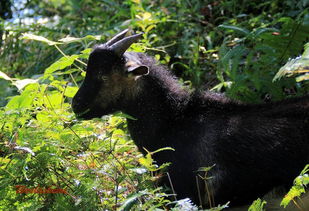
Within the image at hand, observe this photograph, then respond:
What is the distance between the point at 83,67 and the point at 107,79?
2795 mm

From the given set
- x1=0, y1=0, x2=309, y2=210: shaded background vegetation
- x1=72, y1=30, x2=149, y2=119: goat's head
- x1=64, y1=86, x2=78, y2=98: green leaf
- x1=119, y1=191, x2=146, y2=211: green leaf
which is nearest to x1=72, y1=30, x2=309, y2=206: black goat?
x1=72, y1=30, x2=149, y2=119: goat's head

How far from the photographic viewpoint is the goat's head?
6230 millimetres

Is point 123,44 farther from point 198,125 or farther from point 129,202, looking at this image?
point 129,202

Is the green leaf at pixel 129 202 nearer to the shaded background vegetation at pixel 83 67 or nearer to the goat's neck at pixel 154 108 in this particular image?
the shaded background vegetation at pixel 83 67

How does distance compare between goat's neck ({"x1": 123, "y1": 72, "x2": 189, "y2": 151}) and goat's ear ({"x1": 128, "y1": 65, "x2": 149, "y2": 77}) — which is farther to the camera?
goat's neck ({"x1": 123, "y1": 72, "x2": 189, "y2": 151})

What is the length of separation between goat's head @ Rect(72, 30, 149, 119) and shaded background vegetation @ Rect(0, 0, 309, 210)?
151mm

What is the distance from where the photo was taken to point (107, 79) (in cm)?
632

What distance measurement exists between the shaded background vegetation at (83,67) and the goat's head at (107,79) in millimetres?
151

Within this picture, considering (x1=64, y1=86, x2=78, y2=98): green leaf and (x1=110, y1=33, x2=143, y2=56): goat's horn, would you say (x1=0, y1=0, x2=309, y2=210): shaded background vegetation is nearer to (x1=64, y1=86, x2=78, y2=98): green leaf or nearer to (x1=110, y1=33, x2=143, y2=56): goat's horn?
(x1=64, y1=86, x2=78, y2=98): green leaf

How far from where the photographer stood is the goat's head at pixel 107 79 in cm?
623

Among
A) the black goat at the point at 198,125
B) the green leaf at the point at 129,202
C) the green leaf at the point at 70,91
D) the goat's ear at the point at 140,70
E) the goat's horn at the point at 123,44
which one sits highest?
the goat's horn at the point at 123,44

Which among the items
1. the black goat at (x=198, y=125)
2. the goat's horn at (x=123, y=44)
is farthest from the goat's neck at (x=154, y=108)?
the goat's horn at (x=123, y=44)

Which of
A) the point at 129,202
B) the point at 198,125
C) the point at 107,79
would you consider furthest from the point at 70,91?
the point at 129,202

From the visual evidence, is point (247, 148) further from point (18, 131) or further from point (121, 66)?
point (18, 131)
